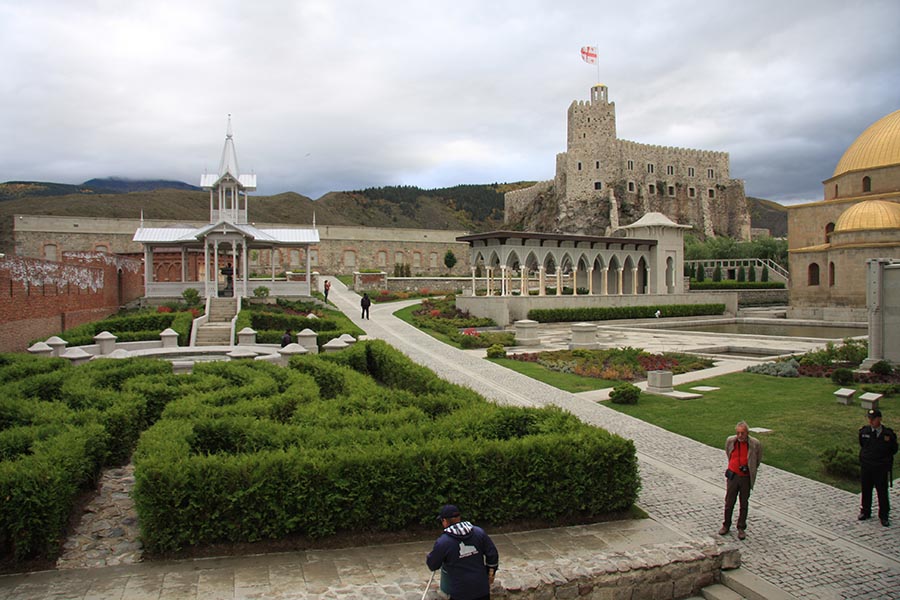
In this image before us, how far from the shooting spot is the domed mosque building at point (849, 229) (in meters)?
33.8

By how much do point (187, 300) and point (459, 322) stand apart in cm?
1271

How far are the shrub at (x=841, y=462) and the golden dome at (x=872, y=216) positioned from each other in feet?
102

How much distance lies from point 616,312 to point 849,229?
14052 mm

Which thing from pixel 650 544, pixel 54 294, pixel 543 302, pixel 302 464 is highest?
pixel 54 294

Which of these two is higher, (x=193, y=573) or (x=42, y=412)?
(x=42, y=412)

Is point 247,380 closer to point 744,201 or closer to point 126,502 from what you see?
point 126,502

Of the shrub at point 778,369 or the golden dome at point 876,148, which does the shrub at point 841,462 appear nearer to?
the shrub at point 778,369

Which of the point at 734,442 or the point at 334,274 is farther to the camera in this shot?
the point at 334,274

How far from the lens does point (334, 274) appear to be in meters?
52.7

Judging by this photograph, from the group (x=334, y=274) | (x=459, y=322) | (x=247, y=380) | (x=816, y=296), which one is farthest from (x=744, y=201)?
(x=247, y=380)

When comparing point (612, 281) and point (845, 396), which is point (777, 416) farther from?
point (612, 281)

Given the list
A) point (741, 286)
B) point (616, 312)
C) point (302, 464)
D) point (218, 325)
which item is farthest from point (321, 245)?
point (302, 464)

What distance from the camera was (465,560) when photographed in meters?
4.61

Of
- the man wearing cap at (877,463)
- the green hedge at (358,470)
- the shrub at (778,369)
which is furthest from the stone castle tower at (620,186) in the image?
the green hedge at (358,470)
